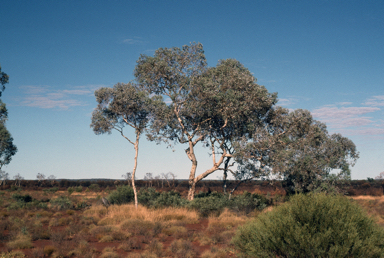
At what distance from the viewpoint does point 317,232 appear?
6758 millimetres

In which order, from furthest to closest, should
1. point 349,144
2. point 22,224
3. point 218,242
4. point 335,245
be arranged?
point 349,144 < point 22,224 < point 218,242 < point 335,245

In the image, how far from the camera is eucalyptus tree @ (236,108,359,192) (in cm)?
2098

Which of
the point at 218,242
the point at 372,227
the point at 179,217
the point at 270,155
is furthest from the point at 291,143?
the point at 372,227

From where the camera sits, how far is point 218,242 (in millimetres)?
13172

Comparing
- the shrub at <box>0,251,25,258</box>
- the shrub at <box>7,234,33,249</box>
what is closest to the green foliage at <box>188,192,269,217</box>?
the shrub at <box>7,234,33,249</box>

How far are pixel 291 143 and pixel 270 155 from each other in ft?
8.73

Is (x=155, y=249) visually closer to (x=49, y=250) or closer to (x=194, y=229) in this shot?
(x=49, y=250)

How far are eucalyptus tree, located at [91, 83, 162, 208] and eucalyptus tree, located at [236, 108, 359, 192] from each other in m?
6.70

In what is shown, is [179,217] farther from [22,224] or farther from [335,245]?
[335,245]

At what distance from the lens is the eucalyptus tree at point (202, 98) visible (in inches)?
830

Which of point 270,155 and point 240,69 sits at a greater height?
point 240,69

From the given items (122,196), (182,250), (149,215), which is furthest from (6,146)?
(182,250)

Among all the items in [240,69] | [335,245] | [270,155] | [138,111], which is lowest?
[335,245]

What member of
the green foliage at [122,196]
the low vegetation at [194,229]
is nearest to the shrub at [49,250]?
the low vegetation at [194,229]
